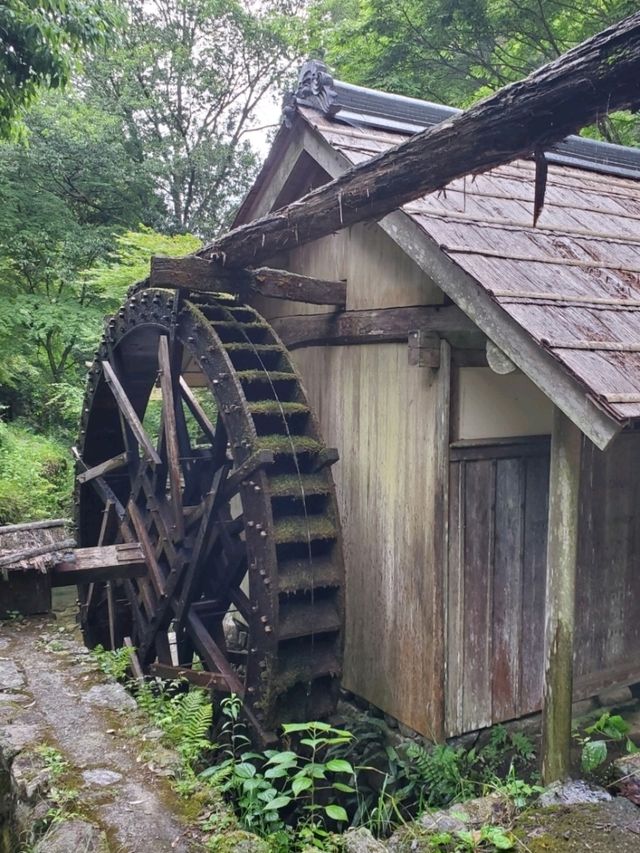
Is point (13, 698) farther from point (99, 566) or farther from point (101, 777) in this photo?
point (101, 777)

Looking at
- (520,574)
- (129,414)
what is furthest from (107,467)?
(520,574)

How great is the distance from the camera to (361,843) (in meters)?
2.38

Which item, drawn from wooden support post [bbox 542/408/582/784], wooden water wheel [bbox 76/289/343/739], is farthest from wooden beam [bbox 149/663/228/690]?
wooden support post [bbox 542/408/582/784]

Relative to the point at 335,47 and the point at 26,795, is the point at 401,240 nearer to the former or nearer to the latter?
the point at 26,795

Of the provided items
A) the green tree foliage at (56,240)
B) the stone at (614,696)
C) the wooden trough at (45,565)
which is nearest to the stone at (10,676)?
the wooden trough at (45,565)

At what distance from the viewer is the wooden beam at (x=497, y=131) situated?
2.13 m

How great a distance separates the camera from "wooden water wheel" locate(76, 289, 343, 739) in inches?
168

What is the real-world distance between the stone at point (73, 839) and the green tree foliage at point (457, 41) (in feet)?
35.0

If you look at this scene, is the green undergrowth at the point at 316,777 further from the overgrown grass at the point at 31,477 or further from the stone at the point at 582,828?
the overgrown grass at the point at 31,477

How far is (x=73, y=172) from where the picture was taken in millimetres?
14227

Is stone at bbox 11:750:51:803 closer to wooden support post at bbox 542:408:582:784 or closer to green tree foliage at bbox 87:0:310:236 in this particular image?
wooden support post at bbox 542:408:582:784

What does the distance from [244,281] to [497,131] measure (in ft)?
8.68

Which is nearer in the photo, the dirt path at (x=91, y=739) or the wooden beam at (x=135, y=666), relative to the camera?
the dirt path at (x=91, y=739)

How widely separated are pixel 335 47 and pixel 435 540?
1057 cm
